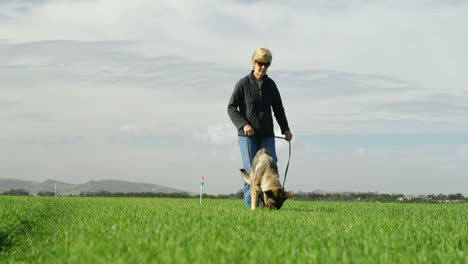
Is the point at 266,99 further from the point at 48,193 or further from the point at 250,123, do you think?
the point at 48,193

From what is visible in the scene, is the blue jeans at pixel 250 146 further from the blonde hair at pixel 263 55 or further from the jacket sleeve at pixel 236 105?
the blonde hair at pixel 263 55

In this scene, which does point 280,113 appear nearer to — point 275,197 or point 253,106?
point 253,106

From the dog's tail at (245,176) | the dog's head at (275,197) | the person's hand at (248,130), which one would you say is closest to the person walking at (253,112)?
the dog's tail at (245,176)

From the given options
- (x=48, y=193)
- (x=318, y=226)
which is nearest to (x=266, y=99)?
(x=318, y=226)

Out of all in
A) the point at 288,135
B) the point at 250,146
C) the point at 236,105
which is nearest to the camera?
the point at 250,146

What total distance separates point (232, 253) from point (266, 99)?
19.9 feet

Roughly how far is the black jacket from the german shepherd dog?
0.88m

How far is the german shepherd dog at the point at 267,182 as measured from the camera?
755cm

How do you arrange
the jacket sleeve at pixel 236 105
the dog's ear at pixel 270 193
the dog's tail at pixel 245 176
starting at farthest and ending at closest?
the jacket sleeve at pixel 236 105, the dog's tail at pixel 245 176, the dog's ear at pixel 270 193

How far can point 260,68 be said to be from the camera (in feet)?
29.0

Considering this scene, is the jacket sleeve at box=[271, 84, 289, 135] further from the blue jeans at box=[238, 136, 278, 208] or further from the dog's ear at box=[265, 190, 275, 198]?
the dog's ear at box=[265, 190, 275, 198]

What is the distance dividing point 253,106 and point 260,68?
79 centimetres

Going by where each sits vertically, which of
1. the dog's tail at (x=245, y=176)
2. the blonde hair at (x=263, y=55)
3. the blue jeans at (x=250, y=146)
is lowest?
the dog's tail at (x=245, y=176)

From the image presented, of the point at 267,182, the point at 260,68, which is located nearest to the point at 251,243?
the point at 267,182
